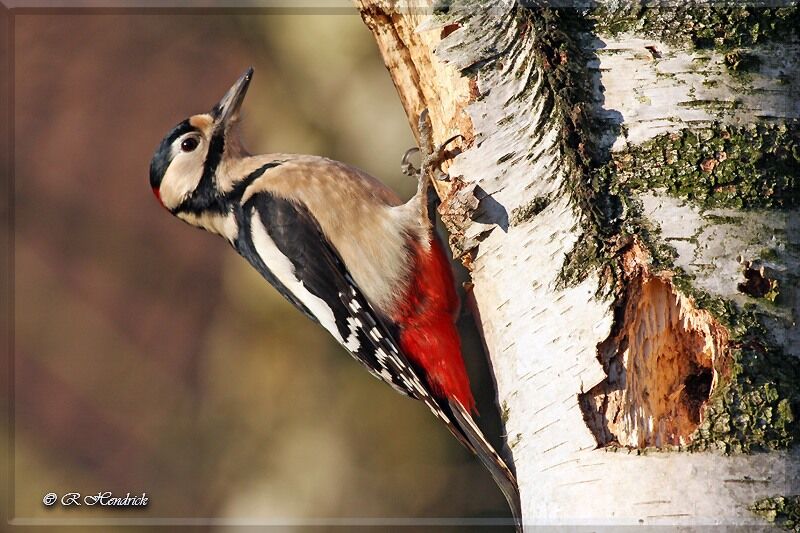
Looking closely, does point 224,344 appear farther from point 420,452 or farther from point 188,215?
point 188,215

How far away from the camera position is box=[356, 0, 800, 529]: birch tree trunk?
1.52 metres

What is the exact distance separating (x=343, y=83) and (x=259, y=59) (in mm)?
599

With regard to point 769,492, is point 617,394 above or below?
above

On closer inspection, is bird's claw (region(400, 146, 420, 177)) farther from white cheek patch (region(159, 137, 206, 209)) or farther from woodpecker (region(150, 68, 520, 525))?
white cheek patch (region(159, 137, 206, 209))

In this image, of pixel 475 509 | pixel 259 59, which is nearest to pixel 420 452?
pixel 475 509

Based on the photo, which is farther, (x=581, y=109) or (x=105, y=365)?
(x=105, y=365)

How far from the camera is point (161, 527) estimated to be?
442 cm

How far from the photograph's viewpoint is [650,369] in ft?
5.47

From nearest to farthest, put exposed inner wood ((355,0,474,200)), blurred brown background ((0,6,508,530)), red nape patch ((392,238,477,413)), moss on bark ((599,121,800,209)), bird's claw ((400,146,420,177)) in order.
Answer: moss on bark ((599,121,800,209)) → exposed inner wood ((355,0,474,200)) → red nape patch ((392,238,477,413)) → bird's claw ((400,146,420,177)) → blurred brown background ((0,6,508,530))

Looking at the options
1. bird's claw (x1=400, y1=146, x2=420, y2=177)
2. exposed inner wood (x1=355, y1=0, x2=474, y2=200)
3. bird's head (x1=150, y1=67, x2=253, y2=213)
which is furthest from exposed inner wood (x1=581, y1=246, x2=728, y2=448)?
bird's head (x1=150, y1=67, x2=253, y2=213)

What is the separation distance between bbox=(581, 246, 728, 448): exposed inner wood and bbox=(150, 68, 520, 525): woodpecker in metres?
0.84

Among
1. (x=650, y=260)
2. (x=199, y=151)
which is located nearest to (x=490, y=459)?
(x=650, y=260)

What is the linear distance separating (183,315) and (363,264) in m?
2.40

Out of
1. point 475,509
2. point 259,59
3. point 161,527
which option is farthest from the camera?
point 259,59
